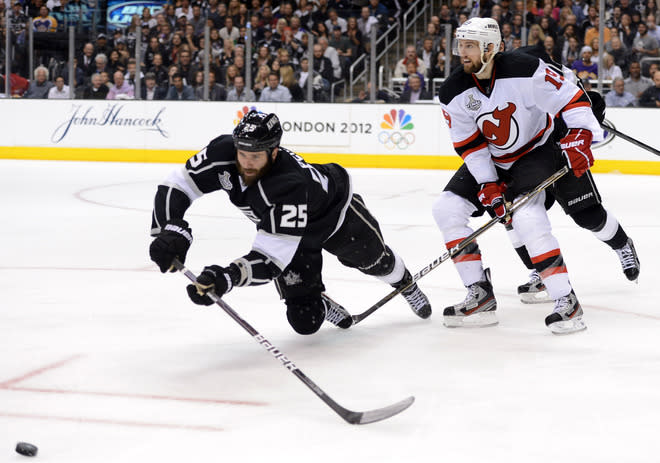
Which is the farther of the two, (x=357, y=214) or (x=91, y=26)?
(x=91, y=26)

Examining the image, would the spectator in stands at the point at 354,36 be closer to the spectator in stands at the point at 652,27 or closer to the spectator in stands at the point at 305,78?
the spectator in stands at the point at 305,78

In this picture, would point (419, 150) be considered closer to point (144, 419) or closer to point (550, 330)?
point (550, 330)

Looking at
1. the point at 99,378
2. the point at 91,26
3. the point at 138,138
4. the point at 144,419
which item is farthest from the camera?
the point at 91,26

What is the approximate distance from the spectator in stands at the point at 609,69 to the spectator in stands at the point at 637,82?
11cm

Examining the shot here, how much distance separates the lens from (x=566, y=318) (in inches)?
131

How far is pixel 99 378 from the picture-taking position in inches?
107

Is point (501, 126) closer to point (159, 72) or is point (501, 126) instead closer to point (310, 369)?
point (310, 369)

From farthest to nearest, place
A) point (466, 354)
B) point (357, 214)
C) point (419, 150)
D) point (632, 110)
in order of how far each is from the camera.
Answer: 1. point (419, 150)
2. point (632, 110)
3. point (357, 214)
4. point (466, 354)

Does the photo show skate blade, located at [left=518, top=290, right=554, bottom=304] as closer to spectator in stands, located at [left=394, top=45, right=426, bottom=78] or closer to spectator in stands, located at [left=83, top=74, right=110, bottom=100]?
spectator in stands, located at [left=394, top=45, right=426, bottom=78]

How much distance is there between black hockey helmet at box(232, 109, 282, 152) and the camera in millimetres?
2668

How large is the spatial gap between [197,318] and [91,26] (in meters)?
9.43

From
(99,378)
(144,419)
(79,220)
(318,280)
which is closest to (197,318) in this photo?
(318,280)

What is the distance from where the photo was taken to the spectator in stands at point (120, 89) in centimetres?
1116

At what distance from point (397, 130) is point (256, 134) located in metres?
7.84
